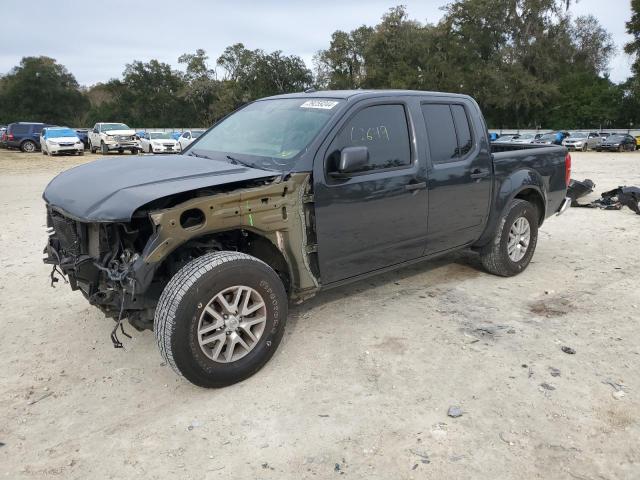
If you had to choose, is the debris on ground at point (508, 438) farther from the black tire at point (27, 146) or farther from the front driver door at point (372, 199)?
the black tire at point (27, 146)

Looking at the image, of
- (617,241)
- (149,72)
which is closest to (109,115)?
(149,72)

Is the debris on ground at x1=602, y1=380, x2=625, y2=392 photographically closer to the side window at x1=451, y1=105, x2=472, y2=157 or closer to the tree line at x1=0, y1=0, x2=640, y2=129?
the side window at x1=451, y1=105, x2=472, y2=157

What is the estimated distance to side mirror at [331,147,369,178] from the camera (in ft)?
11.5

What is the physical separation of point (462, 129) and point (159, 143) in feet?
80.0

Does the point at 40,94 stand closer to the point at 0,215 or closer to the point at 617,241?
the point at 0,215

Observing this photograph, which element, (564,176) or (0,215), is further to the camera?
(0,215)

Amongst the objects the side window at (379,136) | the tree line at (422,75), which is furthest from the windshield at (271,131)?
the tree line at (422,75)

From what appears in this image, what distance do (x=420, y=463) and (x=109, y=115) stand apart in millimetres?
69420

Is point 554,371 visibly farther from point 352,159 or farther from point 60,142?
point 60,142

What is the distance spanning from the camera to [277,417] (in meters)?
3.03

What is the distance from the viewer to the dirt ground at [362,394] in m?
2.66

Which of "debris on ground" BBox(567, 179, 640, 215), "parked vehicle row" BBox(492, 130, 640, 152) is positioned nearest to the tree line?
"parked vehicle row" BBox(492, 130, 640, 152)

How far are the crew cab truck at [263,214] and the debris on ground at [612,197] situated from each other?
5.73 meters

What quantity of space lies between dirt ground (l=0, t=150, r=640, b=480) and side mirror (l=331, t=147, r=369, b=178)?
1.34 m
